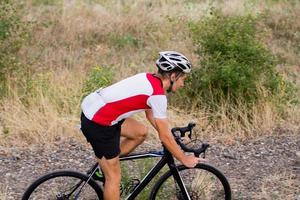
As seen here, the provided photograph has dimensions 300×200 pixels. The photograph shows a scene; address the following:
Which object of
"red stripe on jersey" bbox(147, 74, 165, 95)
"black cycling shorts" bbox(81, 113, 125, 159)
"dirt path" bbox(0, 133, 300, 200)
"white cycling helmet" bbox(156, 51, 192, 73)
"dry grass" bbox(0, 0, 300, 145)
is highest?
"white cycling helmet" bbox(156, 51, 192, 73)

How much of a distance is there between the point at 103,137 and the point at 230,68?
337cm

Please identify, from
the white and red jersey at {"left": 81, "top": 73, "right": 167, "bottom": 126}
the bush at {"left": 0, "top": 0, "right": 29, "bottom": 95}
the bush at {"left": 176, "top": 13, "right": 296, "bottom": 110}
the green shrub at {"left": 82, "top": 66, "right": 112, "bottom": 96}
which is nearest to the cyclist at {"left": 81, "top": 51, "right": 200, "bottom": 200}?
the white and red jersey at {"left": 81, "top": 73, "right": 167, "bottom": 126}

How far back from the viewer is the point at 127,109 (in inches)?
165

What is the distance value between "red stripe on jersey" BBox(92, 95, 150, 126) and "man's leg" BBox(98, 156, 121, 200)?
12.3 inches

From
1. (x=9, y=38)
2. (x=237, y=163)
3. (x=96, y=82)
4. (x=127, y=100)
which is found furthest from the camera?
(x=9, y=38)

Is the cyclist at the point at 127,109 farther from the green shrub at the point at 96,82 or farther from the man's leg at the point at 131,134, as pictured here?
the green shrub at the point at 96,82

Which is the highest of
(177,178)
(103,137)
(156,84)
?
(156,84)

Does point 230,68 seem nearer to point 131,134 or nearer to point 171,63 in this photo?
point 131,134

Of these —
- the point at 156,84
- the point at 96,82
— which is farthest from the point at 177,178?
the point at 96,82

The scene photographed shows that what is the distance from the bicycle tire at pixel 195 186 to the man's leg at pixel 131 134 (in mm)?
344

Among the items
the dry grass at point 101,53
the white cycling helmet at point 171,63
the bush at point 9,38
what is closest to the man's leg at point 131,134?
the white cycling helmet at point 171,63

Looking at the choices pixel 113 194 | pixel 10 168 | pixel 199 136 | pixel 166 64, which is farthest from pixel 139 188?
pixel 199 136

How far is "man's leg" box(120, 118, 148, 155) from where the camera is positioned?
4.54 m

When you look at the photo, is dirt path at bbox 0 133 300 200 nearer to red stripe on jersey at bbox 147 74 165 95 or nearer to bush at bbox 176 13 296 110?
bush at bbox 176 13 296 110
